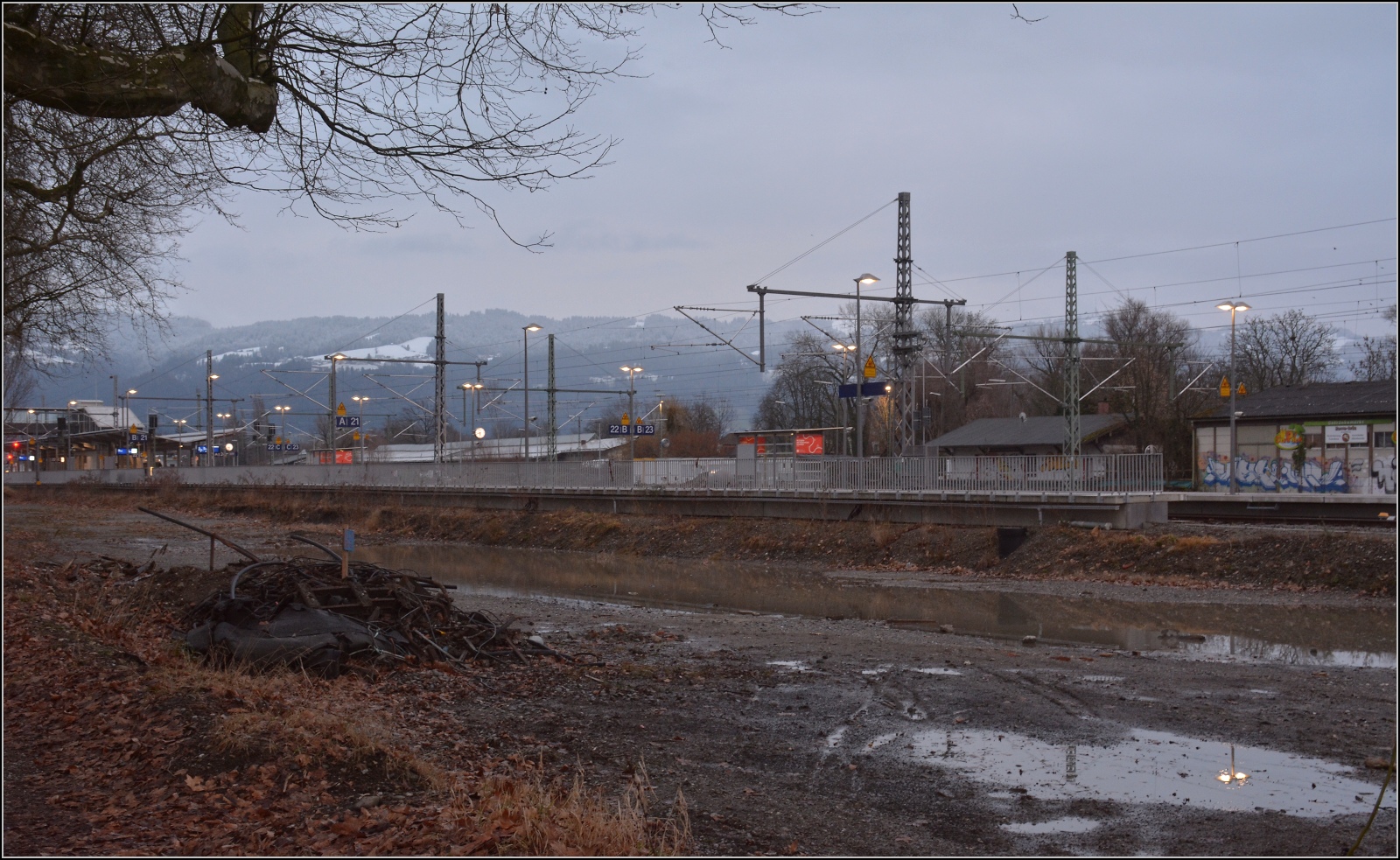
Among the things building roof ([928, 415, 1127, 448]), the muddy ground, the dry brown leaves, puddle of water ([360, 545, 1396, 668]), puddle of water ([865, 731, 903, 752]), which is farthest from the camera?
building roof ([928, 415, 1127, 448])

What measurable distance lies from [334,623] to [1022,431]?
2277 inches

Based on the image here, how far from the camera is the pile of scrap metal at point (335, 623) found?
12.9m

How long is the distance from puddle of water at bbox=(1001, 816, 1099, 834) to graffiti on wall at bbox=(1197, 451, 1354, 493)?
37.0m

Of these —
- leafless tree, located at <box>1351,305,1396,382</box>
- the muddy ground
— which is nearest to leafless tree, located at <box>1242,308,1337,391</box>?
leafless tree, located at <box>1351,305,1396,382</box>

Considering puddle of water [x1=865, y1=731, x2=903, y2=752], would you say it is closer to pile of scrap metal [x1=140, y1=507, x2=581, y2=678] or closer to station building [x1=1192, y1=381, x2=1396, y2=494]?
pile of scrap metal [x1=140, y1=507, x2=581, y2=678]

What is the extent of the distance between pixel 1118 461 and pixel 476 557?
24.1m

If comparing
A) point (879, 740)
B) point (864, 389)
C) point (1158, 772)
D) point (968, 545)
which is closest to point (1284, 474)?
point (968, 545)

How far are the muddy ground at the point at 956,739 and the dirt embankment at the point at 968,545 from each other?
36.3 feet

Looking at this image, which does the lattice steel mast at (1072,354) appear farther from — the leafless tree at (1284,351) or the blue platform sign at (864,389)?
the leafless tree at (1284,351)

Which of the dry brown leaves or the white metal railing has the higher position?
the white metal railing

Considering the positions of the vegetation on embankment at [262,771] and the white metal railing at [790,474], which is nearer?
the vegetation on embankment at [262,771]

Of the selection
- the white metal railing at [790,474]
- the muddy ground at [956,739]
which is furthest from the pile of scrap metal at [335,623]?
the white metal railing at [790,474]

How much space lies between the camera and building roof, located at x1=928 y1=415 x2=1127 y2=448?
6272cm

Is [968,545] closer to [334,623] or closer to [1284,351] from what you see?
[334,623]
